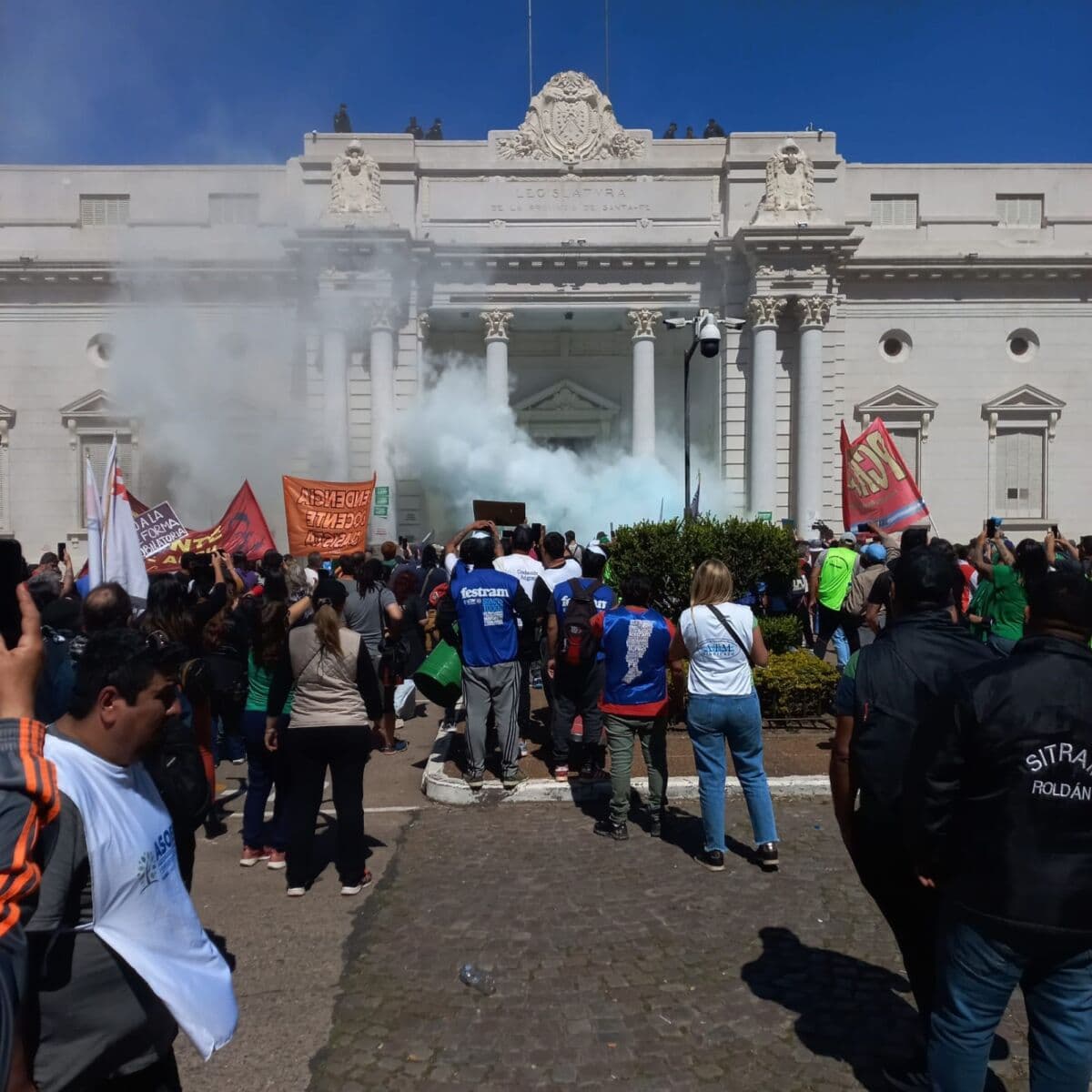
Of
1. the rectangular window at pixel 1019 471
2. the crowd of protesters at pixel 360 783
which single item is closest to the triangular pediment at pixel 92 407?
the crowd of protesters at pixel 360 783

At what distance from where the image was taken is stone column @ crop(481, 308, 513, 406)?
2205cm

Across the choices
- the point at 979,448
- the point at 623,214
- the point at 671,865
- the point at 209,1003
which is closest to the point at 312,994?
the point at 209,1003

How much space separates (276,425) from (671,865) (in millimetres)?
19921

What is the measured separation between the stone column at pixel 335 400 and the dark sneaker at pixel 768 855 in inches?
714

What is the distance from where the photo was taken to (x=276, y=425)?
872 inches

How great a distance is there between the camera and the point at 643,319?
22.3 m

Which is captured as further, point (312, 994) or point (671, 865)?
point (671, 865)

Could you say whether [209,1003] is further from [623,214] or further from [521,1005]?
[623,214]

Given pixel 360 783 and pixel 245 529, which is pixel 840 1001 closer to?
pixel 360 783

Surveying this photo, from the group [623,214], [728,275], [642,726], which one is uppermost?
[623,214]

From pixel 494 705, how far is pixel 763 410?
17582 millimetres

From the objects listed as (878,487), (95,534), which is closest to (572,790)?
(95,534)

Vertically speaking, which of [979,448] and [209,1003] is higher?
[979,448]

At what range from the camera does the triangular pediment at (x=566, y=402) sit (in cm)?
2484
